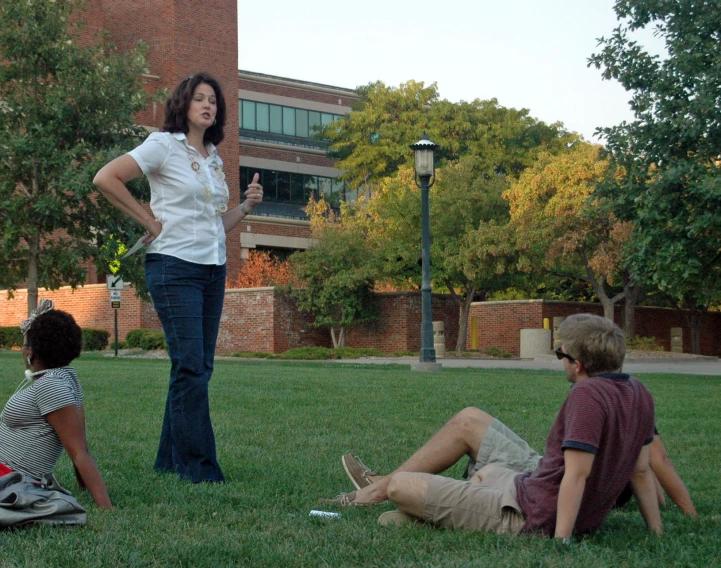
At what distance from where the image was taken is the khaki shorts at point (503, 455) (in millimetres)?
4895

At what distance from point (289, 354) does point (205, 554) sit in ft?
89.0

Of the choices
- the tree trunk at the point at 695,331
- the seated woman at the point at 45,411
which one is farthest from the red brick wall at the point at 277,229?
the seated woman at the point at 45,411

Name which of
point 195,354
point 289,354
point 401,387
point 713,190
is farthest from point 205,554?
point 289,354

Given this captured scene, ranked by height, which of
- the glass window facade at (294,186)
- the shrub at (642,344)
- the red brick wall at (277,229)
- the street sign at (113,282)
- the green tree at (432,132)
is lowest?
the shrub at (642,344)

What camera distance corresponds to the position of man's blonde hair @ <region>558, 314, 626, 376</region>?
13.3ft

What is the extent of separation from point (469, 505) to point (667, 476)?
3.89ft

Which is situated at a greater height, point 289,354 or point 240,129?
point 240,129

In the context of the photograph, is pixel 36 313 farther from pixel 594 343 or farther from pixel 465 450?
pixel 594 343

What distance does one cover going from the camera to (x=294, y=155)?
56125 mm

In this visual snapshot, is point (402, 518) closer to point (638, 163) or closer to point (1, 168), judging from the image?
point (638, 163)

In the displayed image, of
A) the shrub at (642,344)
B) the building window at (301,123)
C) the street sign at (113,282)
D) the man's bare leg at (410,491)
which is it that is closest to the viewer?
the man's bare leg at (410,491)

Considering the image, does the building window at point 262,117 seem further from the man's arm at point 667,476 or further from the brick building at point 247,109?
the man's arm at point 667,476

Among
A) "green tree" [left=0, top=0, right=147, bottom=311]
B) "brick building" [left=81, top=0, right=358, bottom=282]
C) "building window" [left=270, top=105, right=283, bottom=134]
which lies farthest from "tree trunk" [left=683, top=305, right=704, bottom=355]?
"green tree" [left=0, top=0, right=147, bottom=311]

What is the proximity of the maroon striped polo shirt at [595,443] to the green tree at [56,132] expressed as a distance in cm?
1926
